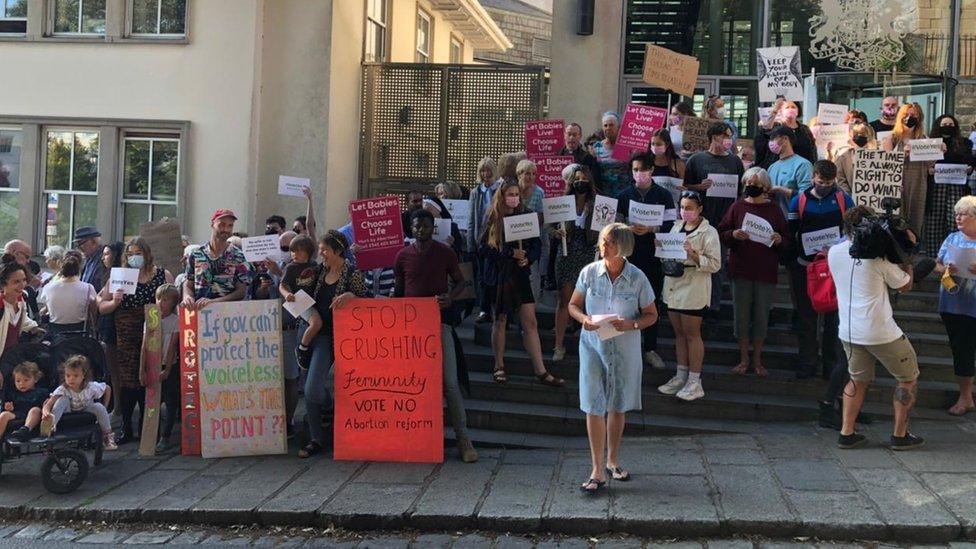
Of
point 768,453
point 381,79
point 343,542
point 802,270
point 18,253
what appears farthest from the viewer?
point 381,79

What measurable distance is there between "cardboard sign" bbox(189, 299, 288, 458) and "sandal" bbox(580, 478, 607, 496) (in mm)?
2818

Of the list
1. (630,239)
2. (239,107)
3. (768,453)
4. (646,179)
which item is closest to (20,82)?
(239,107)

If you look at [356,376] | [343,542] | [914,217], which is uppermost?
[914,217]

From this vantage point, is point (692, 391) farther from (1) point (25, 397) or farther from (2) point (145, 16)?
(2) point (145, 16)

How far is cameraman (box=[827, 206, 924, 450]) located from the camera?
7.50 metres

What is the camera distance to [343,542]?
6691 millimetres

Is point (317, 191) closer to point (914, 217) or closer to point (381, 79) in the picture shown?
point (381, 79)

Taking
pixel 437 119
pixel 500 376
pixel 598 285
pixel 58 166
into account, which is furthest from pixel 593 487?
pixel 58 166

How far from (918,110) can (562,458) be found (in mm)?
5796

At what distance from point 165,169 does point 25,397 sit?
628cm

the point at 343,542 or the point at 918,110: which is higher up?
the point at 918,110

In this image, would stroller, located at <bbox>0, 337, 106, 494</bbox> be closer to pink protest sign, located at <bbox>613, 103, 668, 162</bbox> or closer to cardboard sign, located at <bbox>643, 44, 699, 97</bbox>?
pink protest sign, located at <bbox>613, 103, 668, 162</bbox>

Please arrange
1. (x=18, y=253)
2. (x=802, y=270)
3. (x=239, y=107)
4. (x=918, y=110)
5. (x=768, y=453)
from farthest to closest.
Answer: (x=239, y=107) < (x=918, y=110) < (x=18, y=253) < (x=802, y=270) < (x=768, y=453)

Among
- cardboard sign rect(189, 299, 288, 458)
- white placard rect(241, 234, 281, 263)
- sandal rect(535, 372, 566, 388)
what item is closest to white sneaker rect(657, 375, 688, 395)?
sandal rect(535, 372, 566, 388)
